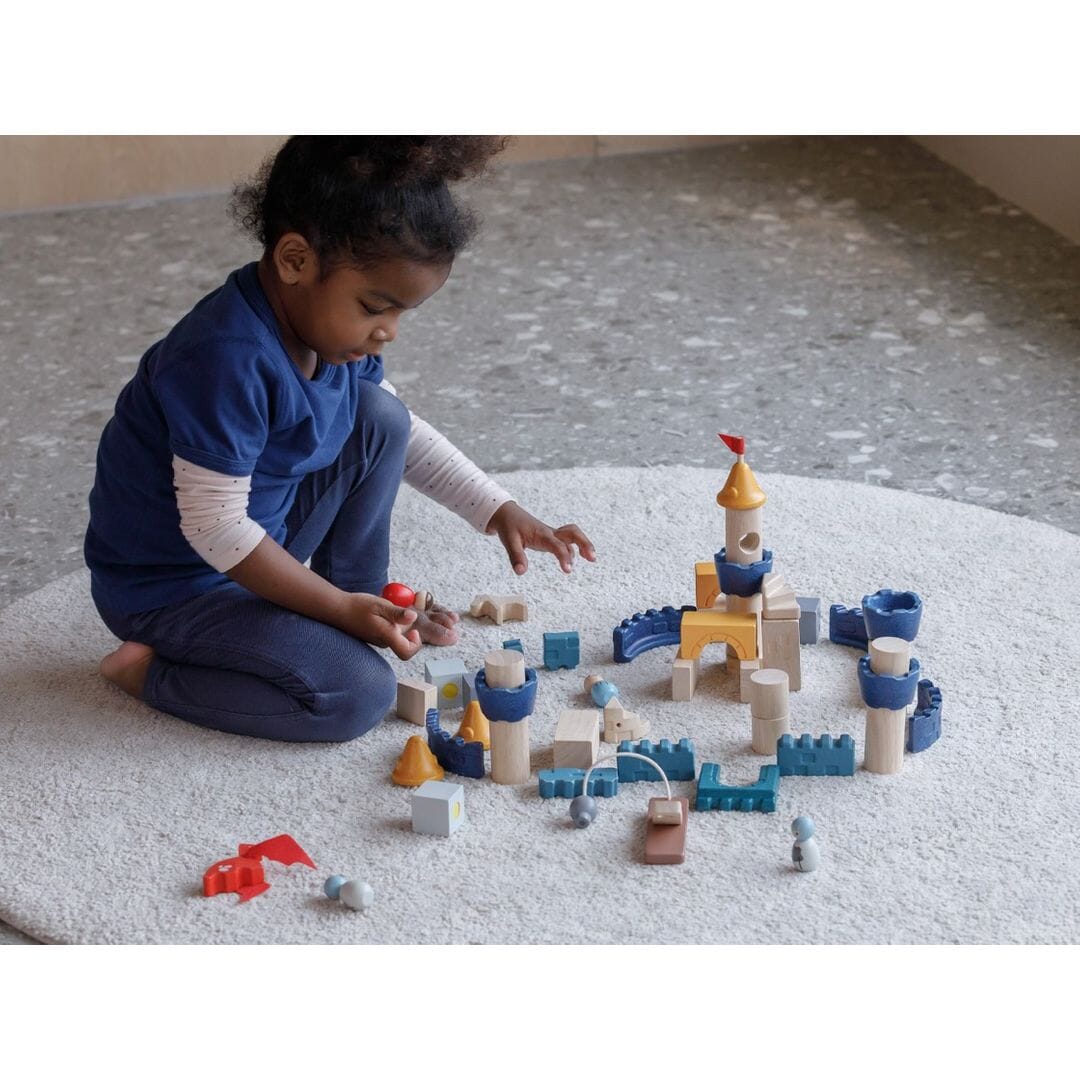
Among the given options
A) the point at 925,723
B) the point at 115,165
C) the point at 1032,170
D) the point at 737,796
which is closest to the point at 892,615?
the point at 925,723

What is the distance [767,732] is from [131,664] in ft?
1.81

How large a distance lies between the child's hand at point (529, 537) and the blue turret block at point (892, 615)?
0.26 meters

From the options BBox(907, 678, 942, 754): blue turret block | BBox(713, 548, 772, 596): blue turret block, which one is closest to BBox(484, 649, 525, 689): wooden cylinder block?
BBox(713, 548, 772, 596): blue turret block

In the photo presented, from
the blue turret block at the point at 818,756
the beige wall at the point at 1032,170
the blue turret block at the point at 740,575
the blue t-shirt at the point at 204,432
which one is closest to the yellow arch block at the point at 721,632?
the blue turret block at the point at 740,575

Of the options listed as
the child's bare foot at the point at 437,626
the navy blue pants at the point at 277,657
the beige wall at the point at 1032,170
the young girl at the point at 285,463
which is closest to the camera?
the young girl at the point at 285,463

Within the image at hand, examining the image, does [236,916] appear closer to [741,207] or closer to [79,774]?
[79,774]

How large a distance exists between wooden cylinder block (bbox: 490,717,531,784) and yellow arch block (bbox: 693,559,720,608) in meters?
0.25

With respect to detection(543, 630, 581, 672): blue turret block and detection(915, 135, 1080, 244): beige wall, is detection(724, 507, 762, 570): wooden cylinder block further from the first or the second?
detection(915, 135, 1080, 244): beige wall

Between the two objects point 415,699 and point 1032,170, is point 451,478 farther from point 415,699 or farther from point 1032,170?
point 1032,170

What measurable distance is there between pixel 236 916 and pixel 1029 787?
618 mm

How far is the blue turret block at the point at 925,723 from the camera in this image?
52.0 inches

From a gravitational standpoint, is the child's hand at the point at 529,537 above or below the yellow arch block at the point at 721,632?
above

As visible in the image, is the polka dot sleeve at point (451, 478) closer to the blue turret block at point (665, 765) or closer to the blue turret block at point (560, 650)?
the blue turret block at point (560, 650)

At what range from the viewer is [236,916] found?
3.78ft
